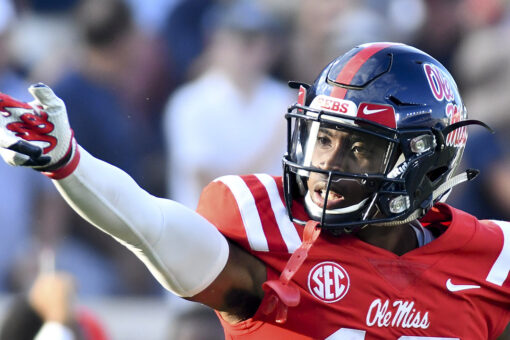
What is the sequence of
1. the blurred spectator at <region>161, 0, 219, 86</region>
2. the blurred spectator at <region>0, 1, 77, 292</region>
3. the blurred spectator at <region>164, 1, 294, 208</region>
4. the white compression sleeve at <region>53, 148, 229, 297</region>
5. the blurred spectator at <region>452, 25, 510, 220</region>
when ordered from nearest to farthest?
the white compression sleeve at <region>53, 148, 229, 297</region> < the blurred spectator at <region>0, 1, 77, 292</region> < the blurred spectator at <region>164, 1, 294, 208</region> < the blurred spectator at <region>161, 0, 219, 86</region> < the blurred spectator at <region>452, 25, 510, 220</region>

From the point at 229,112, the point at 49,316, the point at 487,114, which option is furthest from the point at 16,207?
the point at 487,114

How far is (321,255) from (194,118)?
3.01 meters

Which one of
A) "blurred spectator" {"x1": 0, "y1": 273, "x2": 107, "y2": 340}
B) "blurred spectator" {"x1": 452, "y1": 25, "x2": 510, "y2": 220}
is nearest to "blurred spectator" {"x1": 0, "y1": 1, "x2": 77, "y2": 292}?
"blurred spectator" {"x1": 0, "y1": 273, "x2": 107, "y2": 340}

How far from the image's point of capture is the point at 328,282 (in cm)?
276

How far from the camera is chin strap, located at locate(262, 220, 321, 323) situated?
2.59 m

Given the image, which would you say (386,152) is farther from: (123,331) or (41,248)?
(123,331)

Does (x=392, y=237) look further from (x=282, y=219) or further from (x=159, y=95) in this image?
(x=159, y=95)

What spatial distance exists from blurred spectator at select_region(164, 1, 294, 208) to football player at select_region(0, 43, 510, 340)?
101 inches

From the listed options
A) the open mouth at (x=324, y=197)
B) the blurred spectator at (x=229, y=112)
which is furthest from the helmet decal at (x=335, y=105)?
the blurred spectator at (x=229, y=112)

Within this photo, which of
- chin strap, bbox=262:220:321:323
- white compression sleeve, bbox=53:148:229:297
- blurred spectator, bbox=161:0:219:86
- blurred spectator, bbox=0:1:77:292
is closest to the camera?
white compression sleeve, bbox=53:148:229:297

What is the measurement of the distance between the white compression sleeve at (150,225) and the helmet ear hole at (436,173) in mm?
777

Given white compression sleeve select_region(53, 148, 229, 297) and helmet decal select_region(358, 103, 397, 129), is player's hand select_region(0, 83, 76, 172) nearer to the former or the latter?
white compression sleeve select_region(53, 148, 229, 297)

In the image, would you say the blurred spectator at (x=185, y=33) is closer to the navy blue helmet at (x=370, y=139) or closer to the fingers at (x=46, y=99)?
the navy blue helmet at (x=370, y=139)

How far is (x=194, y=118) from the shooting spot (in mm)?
5680
